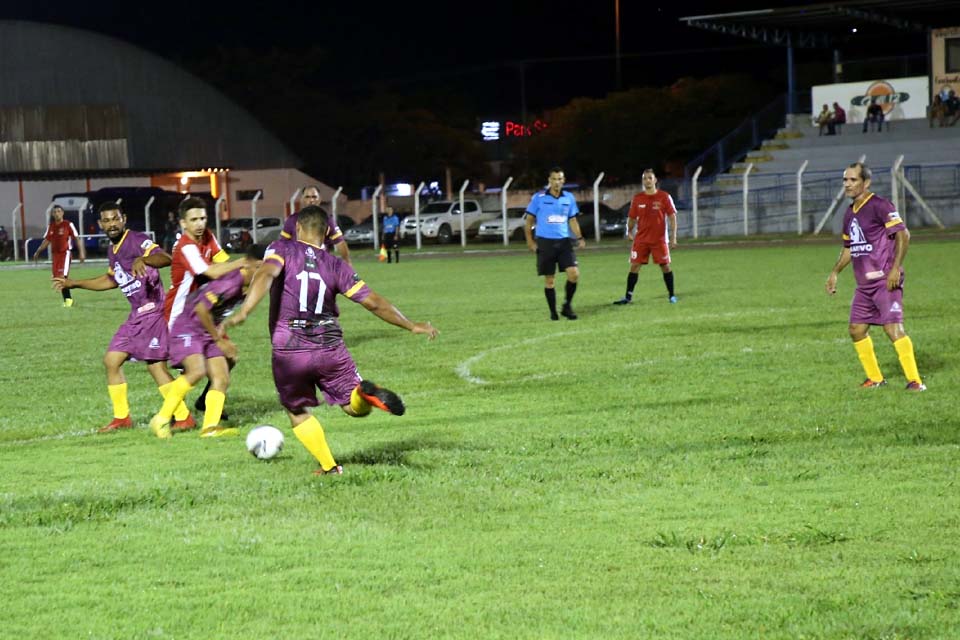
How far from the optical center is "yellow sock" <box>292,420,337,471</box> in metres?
7.92

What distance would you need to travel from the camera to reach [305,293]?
779 centimetres

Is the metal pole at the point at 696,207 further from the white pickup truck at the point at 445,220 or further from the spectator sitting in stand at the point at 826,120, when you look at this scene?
the white pickup truck at the point at 445,220

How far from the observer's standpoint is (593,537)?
6.46 metres

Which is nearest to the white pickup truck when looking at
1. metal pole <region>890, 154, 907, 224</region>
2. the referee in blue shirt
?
metal pole <region>890, 154, 907, 224</region>

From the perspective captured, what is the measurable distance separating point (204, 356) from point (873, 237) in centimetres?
539

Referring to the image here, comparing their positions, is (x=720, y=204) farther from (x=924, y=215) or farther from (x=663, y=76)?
(x=663, y=76)

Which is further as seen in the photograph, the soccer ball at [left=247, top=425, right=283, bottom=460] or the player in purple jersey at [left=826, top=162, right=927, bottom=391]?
the player in purple jersey at [left=826, top=162, right=927, bottom=391]

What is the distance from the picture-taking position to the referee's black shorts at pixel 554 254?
18188 millimetres

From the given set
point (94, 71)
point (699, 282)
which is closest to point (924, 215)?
point (699, 282)

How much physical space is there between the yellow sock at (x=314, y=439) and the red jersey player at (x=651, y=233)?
1239 centimetres

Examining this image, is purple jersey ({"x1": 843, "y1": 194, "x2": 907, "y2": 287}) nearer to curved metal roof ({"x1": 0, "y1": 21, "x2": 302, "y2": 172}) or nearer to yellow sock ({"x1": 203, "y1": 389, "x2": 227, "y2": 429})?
yellow sock ({"x1": 203, "y1": 389, "x2": 227, "y2": 429})

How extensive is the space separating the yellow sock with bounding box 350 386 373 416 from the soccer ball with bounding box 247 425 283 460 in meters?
0.69

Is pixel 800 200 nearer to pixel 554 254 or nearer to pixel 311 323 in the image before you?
pixel 554 254

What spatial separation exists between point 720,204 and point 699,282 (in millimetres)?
22685
